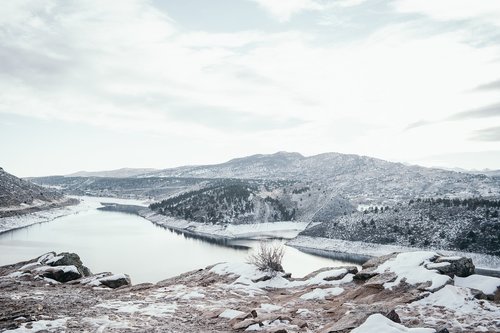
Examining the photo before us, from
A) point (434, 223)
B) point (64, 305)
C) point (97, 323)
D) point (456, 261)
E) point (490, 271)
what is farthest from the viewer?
point (434, 223)

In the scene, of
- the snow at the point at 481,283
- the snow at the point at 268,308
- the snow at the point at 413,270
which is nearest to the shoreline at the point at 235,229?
the snow at the point at 413,270

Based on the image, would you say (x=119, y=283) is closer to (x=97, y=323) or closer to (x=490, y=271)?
(x=97, y=323)

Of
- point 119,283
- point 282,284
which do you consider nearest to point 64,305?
point 119,283

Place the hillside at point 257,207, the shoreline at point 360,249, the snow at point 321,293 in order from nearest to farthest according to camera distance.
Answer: the snow at point 321,293
the shoreline at point 360,249
the hillside at point 257,207

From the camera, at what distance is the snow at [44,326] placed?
43.0 ft

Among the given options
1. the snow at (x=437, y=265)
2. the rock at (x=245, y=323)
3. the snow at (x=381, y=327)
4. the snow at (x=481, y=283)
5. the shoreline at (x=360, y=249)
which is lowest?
the shoreline at (x=360, y=249)

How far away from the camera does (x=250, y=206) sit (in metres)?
164

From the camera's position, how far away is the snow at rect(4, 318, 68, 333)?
13114 millimetres

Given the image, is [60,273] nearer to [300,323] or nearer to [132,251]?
[300,323]

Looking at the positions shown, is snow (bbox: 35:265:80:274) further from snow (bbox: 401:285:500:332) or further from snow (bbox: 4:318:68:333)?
snow (bbox: 401:285:500:332)

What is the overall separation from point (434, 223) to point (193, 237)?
7415 centimetres

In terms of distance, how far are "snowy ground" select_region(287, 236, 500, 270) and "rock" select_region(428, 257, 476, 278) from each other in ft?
232

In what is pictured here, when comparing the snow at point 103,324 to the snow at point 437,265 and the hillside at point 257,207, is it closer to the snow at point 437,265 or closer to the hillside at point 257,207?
the snow at point 437,265

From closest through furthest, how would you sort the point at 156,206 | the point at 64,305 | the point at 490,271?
the point at 64,305, the point at 490,271, the point at 156,206
